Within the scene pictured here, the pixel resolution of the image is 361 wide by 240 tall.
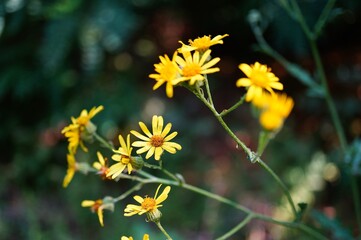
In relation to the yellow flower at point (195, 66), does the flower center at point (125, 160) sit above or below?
below

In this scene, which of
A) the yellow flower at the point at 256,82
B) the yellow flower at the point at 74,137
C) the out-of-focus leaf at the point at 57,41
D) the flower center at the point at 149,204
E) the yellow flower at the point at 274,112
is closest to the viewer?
the yellow flower at the point at 274,112

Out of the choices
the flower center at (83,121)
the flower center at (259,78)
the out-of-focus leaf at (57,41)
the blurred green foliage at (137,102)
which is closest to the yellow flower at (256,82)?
the flower center at (259,78)

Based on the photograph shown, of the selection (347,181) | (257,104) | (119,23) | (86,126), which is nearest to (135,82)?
(119,23)

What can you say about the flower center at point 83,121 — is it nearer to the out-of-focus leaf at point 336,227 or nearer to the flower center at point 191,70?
the flower center at point 191,70

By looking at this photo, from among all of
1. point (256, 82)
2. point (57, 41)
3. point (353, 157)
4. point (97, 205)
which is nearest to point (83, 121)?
point (97, 205)

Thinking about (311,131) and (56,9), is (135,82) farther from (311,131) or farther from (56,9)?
(311,131)

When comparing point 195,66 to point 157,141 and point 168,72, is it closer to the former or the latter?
point 168,72

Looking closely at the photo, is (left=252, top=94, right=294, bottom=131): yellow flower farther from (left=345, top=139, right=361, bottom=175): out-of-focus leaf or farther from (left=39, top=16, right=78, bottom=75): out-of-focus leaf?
(left=39, top=16, right=78, bottom=75): out-of-focus leaf

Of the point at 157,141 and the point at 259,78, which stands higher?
the point at 259,78
